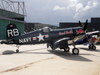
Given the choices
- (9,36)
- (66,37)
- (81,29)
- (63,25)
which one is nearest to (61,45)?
(66,37)

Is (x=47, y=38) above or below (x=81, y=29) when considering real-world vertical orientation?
A: below

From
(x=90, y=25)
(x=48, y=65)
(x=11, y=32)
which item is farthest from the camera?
(x=90, y=25)

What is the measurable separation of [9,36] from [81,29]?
24.0ft

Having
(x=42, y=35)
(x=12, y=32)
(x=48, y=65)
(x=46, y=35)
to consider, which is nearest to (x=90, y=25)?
(x=46, y=35)

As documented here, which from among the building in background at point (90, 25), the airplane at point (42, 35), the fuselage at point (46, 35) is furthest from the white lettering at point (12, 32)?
the building in background at point (90, 25)

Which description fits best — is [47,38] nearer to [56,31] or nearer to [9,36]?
[56,31]

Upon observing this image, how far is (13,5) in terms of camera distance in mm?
62719

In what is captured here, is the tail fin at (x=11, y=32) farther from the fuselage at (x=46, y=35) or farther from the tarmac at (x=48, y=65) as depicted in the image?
the tarmac at (x=48, y=65)

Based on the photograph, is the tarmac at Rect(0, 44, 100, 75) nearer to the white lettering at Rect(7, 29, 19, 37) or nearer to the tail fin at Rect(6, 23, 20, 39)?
the tail fin at Rect(6, 23, 20, 39)

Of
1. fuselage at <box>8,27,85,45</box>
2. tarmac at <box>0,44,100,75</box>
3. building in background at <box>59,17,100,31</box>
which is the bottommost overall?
tarmac at <box>0,44,100,75</box>

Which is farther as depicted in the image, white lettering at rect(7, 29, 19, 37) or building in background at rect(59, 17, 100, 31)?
building in background at rect(59, 17, 100, 31)

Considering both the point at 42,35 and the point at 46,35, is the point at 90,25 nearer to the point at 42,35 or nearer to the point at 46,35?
the point at 46,35

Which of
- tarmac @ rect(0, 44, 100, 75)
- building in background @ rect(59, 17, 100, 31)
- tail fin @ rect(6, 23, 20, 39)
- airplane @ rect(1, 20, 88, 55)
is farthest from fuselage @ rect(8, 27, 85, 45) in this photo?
building in background @ rect(59, 17, 100, 31)

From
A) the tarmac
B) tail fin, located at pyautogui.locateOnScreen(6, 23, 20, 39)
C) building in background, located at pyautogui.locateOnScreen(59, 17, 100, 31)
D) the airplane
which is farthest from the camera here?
building in background, located at pyautogui.locateOnScreen(59, 17, 100, 31)
